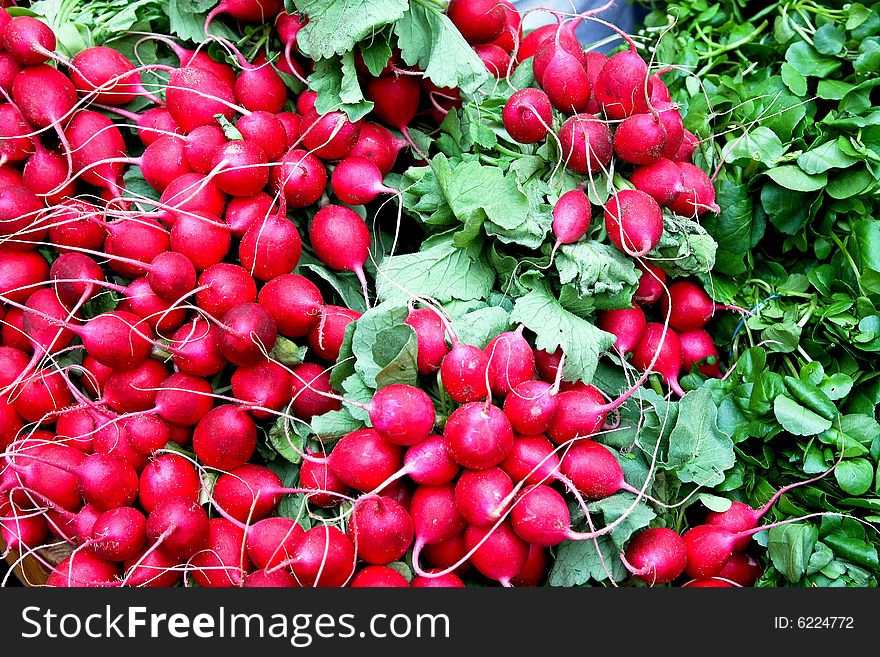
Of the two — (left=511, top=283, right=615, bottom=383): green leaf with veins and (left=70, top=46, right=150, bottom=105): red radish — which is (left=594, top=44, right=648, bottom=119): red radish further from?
(left=70, top=46, right=150, bottom=105): red radish

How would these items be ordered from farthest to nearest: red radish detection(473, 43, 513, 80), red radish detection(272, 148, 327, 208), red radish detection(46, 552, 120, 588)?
red radish detection(473, 43, 513, 80) → red radish detection(272, 148, 327, 208) → red radish detection(46, 552, 120, 588)

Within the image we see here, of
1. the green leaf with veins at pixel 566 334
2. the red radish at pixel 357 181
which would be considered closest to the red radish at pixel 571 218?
the green leaf with veins at pixel 566 334

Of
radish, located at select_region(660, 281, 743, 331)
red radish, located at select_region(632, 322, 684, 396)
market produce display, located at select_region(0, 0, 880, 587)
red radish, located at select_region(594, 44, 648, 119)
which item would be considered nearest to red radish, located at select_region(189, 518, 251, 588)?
market produce display, located at select_region(0, 0, 880, 587)

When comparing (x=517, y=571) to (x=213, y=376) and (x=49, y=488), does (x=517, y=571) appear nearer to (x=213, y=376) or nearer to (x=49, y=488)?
(x=213, y=376)

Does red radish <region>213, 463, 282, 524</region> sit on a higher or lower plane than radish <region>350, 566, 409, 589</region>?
higher

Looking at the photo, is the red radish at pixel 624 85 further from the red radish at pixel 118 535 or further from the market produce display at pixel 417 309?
the red radish at pixel 118 535

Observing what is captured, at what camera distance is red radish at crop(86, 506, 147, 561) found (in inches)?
51.0

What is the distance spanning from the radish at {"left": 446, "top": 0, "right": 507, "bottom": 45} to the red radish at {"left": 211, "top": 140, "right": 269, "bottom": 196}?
1.88ft

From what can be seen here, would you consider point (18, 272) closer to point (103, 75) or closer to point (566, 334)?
point (103, 75)

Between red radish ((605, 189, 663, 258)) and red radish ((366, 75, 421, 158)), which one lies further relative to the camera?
red radish ((366, 75, 421, 158))

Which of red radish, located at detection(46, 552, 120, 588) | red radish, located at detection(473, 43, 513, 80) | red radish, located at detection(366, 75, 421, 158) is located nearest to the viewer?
red radish, located at detection(46, 552, 120, 588)

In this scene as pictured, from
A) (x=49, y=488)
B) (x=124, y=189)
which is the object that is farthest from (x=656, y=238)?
(x=49, y=488)

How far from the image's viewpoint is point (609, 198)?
1.51 metres

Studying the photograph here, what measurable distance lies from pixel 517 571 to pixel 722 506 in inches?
17.7
